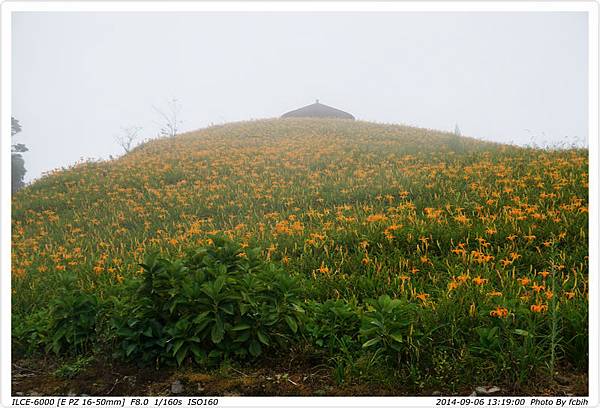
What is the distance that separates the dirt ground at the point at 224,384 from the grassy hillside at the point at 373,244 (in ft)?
0.38

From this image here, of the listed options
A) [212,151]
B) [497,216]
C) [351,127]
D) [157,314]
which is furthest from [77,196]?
[351,127]

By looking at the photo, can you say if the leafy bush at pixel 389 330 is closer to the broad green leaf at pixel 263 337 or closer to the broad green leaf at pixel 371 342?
the broad green leaf at pixel 371 342

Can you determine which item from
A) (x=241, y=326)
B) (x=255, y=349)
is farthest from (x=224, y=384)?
(x=241, y=326)

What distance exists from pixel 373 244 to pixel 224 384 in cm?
269

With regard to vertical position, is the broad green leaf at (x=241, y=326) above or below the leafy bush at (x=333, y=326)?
above

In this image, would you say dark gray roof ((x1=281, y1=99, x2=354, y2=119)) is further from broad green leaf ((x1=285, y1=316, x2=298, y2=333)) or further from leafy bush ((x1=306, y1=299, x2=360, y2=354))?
broad green leaf ((x1=285, y1=316, x2=298, y2=333))

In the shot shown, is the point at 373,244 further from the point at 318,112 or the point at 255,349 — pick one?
the point at 318,112

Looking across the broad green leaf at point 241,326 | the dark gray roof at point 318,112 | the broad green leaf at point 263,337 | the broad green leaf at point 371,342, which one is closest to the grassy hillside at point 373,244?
the broad green leaf at point 371,342

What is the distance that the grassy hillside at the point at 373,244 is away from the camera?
118 inches

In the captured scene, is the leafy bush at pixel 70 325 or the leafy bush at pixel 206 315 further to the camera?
the leafy bush at pixel 70 325

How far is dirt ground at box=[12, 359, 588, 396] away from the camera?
2820mm

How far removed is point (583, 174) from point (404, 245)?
3.77 m

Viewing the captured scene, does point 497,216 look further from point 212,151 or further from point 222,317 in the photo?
point 212,151

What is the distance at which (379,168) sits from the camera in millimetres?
10883
